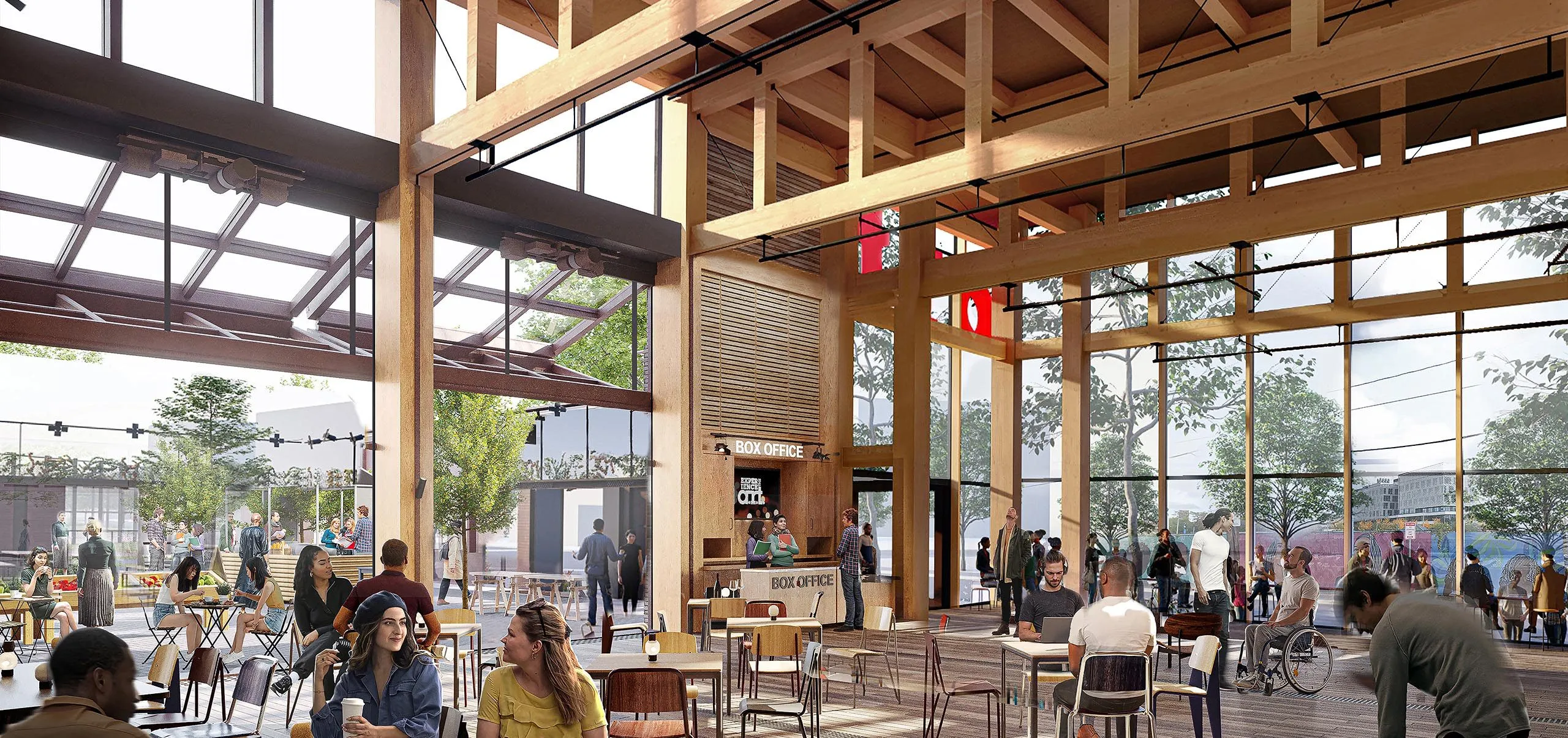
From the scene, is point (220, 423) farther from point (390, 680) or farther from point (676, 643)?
point (390, 680)

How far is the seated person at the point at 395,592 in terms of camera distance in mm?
6438

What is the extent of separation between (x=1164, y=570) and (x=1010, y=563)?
2.99 meters

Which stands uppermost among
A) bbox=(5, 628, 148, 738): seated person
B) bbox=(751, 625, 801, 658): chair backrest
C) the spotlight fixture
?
the spotlight fixture

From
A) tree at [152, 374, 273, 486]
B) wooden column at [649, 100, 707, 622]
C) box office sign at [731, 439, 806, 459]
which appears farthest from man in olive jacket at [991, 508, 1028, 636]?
tree at [152, 374, 273, 486]

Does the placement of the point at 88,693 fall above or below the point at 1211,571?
above

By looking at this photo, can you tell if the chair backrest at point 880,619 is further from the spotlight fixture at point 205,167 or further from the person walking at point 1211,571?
the spotlight fixture at point 205,167

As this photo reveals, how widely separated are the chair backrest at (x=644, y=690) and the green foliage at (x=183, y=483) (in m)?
5.94

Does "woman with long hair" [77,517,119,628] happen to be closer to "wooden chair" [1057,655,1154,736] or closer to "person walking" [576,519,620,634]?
"person walking" [576,519,620,634]

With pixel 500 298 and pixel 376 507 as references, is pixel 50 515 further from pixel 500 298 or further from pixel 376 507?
pixel 500 298

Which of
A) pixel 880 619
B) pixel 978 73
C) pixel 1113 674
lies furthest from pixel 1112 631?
pixel 978 73

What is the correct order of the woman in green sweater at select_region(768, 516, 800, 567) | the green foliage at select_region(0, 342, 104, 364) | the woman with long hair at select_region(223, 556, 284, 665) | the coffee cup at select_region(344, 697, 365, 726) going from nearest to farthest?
the coffee cup at select_region(344, 697, 365, 726) → the green foliage at select_region(0, 342, 104, 364) → the woman with long hair at select_region(223, 556, 284, 665) → the woman in green sweater at select_region(768, 516, 800, 567)

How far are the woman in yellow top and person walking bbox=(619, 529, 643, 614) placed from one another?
10.1 meters

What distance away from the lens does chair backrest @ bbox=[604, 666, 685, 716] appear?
5.40 meters

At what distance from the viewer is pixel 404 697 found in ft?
14.5
